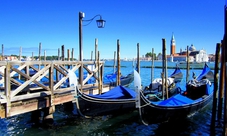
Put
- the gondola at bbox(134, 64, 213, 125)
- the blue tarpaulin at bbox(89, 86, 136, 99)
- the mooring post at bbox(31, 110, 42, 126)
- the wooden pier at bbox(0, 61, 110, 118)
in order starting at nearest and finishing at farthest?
1. the wooden pier at bbox(0, 61, 110, 118)
2. the gondola at bbox(134, 64, 213, 125)
3. the mooring post at bbox(31, 110, 42, 126)
4. the blue tarpaulin at bbox(89, 86, 136, 99)

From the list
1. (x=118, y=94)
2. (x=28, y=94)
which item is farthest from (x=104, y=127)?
(x=28, y=94)

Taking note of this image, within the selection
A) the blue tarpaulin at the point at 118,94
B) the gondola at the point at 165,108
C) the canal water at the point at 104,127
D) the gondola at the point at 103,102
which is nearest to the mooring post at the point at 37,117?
the canal water at the point at 104,127

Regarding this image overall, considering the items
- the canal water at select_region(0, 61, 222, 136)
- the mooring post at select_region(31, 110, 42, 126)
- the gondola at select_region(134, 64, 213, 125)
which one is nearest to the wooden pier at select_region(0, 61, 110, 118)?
the mooring post at select_region(31, 110, 42, 126)

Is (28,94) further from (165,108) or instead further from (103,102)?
(165,108)

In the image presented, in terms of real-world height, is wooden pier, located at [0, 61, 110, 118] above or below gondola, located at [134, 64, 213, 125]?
above

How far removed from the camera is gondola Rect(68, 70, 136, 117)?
6.06 m

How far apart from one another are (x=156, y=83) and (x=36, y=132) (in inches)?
248

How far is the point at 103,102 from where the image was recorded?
6.63 meters

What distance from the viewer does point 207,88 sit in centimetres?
895

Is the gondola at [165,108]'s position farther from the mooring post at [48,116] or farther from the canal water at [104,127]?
the mooring post at [48,116]

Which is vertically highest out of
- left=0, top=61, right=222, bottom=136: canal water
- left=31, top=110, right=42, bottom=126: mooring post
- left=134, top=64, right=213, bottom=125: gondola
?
left=134, top=64, right=213, bottom=125: gondola

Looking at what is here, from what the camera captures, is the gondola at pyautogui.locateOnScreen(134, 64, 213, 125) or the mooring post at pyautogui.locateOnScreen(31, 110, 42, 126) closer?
the gondola at pyautogui.locateOnScreen(134, 64, 213, 125)

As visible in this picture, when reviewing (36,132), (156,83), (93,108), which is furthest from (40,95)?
(156,83)

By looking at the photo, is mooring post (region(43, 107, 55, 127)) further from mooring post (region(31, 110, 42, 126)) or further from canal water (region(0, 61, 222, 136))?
mooring post (region(31, 110, 42, 126))
